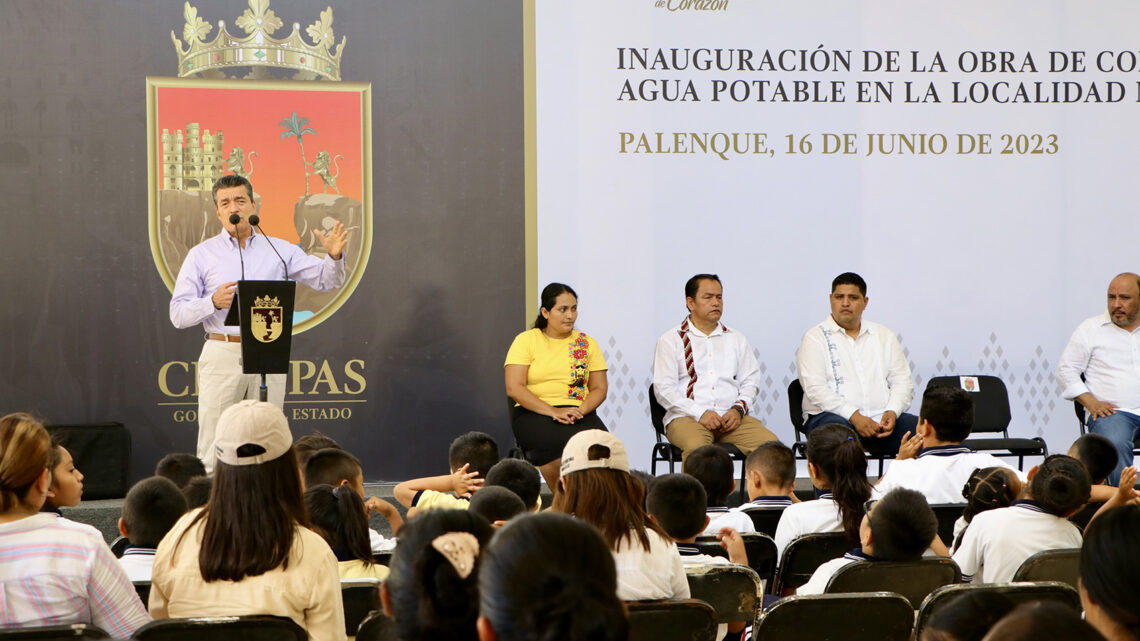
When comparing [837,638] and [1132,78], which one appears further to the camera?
[1132,78]

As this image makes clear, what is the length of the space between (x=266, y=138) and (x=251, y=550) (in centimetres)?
442

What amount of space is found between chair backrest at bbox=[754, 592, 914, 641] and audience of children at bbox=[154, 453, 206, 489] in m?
2.38

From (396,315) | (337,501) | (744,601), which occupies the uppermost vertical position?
(396,315)

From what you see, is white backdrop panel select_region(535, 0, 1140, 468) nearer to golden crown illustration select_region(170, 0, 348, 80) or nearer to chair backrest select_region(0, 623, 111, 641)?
golden crown illustration select_region(170, 0, 348, 80)

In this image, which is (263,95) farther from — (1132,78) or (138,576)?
(1132,78)

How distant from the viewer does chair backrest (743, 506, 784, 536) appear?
397 cm

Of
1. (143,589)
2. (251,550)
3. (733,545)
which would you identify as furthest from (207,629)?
(733,545)

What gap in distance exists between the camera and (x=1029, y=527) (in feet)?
10.3

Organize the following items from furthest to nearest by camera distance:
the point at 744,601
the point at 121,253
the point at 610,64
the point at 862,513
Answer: the point at 610,64 → the point at 121,253 → the point at 862,513 → the point at 744,601

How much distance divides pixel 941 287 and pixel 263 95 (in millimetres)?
4187

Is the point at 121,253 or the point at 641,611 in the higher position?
the point at 121,253

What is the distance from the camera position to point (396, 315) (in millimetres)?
6445

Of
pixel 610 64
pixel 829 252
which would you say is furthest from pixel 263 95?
pixel 829 252

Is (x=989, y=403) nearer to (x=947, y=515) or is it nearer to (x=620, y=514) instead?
(x=947, y=515)
